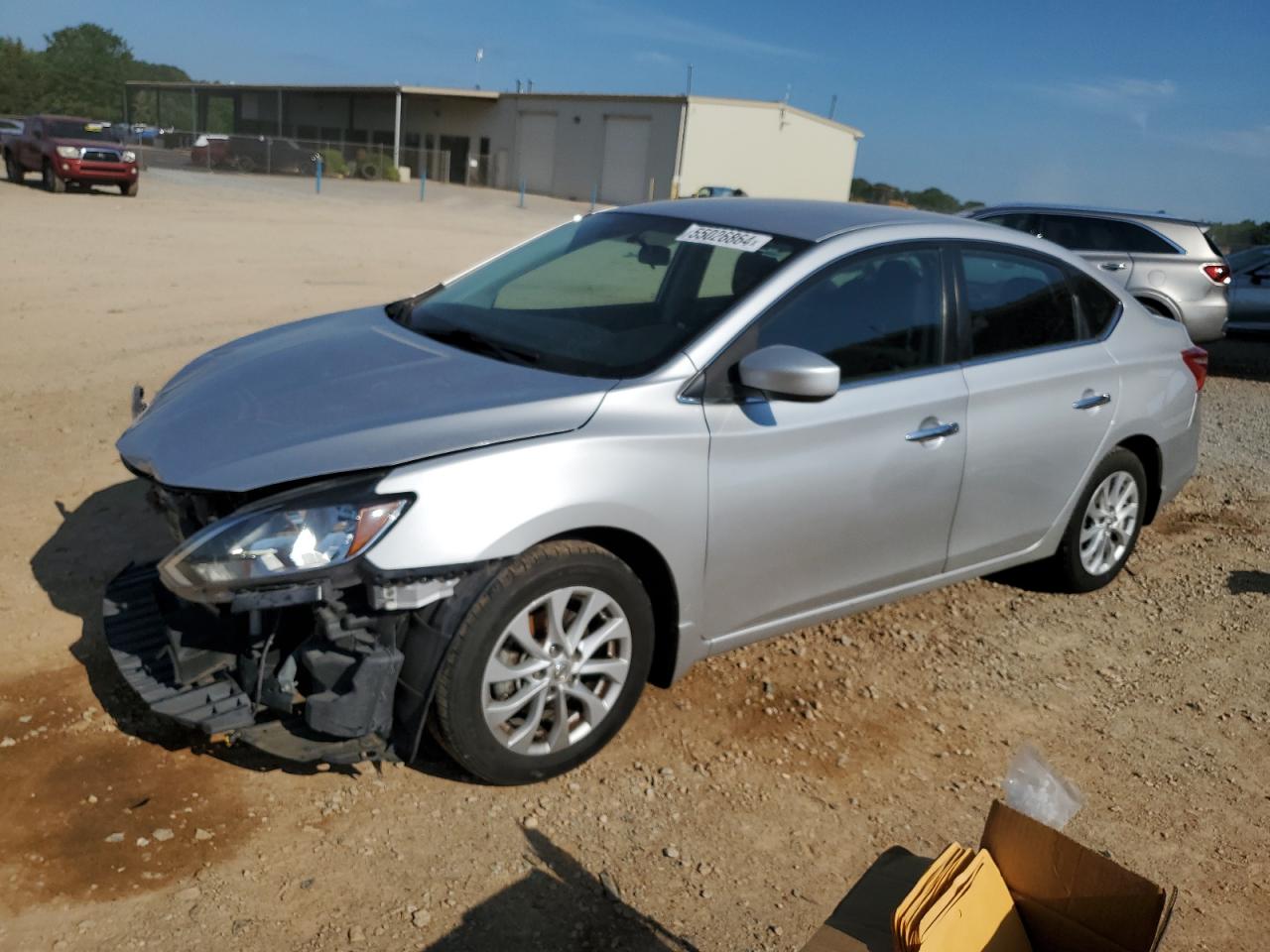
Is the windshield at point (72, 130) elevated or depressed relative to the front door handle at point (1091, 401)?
depressed


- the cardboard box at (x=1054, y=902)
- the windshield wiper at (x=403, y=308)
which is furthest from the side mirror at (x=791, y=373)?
the cardboard box at (x=1054, y=902)

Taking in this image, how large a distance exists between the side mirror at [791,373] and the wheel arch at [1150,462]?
237 centimetres

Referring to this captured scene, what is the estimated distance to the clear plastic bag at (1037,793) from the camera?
87.7 inches

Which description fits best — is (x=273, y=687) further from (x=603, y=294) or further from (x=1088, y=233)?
(x=1088, y=233)

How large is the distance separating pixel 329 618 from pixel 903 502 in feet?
7.22

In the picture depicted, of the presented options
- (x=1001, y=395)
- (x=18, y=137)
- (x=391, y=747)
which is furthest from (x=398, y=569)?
(x=18, y=137)

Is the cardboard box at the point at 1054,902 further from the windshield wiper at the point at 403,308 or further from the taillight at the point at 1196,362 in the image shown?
the taillight at the point at 1196,362

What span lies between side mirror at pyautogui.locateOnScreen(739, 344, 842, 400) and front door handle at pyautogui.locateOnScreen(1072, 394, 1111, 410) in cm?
178

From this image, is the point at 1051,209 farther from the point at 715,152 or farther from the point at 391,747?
the point at 715,152

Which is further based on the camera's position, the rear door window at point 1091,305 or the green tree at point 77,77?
the green tree at point 77,77

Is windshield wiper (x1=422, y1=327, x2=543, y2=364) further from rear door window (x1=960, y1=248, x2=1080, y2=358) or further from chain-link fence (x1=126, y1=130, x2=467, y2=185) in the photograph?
chain-link fence (x1=126, y1=130, x2=467, y2=185)

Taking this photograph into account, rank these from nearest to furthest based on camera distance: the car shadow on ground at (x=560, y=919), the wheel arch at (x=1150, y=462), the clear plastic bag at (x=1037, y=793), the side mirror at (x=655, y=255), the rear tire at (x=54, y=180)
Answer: the clear plastic bag at (x=1037, y=793) → the car shadow on ground at (x=560, y=919) → the side mirror at (x=655, y=255) → the wheel arch at (x=1150, y=462) → the rear tire at (x=54, y=180)

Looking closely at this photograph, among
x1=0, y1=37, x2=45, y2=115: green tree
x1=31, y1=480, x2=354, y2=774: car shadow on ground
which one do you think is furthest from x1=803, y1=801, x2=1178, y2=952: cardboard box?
x1=0, y1=37, x2=45, y2=115: green tree

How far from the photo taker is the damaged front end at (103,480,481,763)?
3.09 metres
